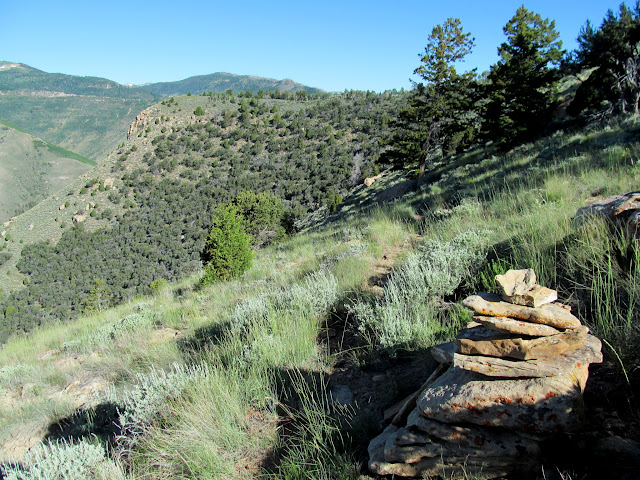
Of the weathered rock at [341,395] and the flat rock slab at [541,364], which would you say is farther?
the weathered rock at [341,395]

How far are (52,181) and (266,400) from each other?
154602 millimetres

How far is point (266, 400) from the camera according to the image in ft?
8.99

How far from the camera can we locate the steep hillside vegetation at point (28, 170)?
4327 inches

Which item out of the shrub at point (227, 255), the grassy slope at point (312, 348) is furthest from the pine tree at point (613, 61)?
the shrub at point (227, 255)

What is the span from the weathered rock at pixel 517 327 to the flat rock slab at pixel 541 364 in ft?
0.43

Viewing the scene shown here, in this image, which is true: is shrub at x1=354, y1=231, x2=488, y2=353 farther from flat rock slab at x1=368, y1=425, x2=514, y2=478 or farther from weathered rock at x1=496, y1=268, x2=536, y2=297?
Result: flat rock slab at x1=368, y1=425, x2=514, y2=478

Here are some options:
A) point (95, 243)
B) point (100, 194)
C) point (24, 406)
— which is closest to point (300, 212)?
point (95, 243)

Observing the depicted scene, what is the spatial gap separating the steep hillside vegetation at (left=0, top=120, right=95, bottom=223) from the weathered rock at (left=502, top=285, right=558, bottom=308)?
5503 inches

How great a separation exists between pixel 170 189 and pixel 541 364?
203 feet

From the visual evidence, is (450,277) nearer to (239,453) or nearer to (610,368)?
(610,368)

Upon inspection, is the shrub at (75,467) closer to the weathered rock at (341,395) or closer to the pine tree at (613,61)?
the weathered rock at (341,395)

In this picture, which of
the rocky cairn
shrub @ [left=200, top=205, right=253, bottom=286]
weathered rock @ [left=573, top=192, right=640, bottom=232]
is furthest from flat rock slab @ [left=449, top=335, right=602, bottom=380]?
shrub @ [left=200, top=205, right=253, bottom=286]

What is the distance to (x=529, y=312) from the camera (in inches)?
69.7

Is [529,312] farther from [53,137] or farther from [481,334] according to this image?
[53,137]
